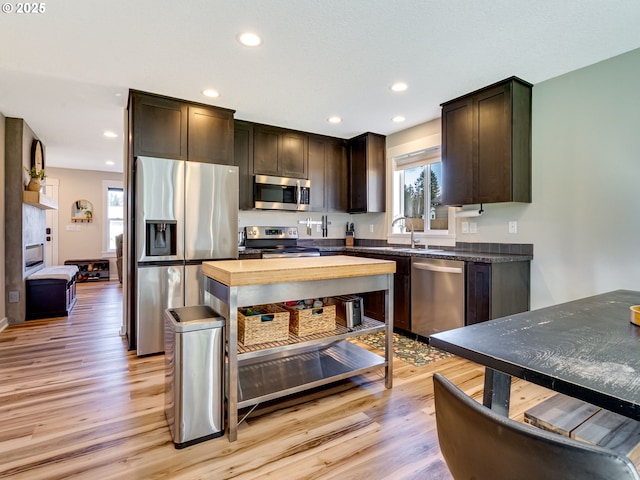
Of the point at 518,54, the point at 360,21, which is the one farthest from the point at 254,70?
the point at 518,54

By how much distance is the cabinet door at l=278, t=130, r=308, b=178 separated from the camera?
4473 millimetres

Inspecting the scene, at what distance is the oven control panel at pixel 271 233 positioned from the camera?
4340 millimetres

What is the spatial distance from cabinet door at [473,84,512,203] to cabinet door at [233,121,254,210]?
2506 mm

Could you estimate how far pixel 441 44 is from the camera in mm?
2443

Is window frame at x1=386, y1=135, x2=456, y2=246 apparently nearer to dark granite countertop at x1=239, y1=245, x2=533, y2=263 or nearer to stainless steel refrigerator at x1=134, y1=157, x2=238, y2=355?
dark granite countertop at x1=239, y1=245, x2=533, y2=263

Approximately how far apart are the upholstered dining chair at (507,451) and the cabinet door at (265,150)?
3854 millimetres

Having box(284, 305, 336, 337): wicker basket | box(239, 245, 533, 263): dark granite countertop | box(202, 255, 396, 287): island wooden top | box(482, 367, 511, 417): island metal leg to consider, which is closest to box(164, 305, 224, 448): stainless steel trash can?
box(202, 255, 396, 287): island wooden top

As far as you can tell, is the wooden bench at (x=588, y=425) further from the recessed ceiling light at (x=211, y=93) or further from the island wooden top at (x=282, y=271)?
the recessed ceiling light at (x=211, y=93)

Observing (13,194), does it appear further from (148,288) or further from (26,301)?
(148,288)

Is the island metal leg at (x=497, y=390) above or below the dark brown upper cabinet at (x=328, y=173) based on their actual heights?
below

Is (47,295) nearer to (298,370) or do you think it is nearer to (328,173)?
(298,370)

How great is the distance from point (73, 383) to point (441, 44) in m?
3.67

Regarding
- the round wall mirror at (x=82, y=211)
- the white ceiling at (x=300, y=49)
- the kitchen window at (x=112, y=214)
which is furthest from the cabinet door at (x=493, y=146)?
the round wall mirror at (x=82, y=211)

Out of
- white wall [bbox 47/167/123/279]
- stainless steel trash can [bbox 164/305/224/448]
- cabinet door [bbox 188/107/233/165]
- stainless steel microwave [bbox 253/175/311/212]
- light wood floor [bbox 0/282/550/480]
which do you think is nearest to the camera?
light wood floor [bbox 0/282/550/480]
